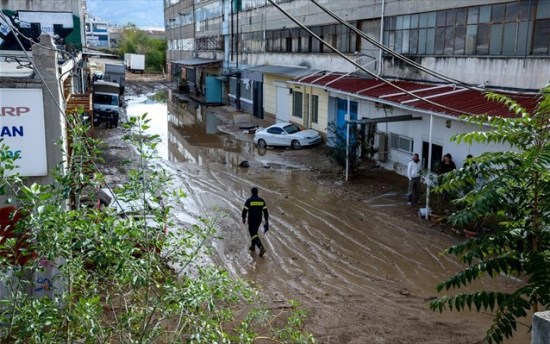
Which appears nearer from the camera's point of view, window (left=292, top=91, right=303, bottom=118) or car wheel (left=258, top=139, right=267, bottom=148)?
car wheel (left=258, top=139, right=267, bottom=148)

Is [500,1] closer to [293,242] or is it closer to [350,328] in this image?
[293,242]

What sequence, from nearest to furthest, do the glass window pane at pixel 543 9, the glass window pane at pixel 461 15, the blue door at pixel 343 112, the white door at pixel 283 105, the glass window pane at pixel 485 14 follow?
the glass window pane at pixel 543 9
the glass window pane at pixel 485 14
the glass window pane at pixel 461 15
the blue door at pixel 343 112
the white door at pixel 283 105

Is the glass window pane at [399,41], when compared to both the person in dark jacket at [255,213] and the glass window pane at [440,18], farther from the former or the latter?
the person in dark jacket at [255,213]

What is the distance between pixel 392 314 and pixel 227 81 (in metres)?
38.7

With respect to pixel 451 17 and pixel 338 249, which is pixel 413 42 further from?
pixel 338 249

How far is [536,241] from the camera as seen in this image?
192 inches

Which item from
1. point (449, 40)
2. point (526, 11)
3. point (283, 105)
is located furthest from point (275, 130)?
point (526, 11)

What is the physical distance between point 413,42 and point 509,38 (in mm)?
5203

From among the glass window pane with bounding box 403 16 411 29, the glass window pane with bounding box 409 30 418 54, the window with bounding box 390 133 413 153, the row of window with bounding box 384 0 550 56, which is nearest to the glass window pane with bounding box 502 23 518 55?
the row of window with bounding box 384 0 550 56

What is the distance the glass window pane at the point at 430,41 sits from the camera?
770 inches

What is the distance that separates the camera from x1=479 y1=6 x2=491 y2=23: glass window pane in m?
16.7

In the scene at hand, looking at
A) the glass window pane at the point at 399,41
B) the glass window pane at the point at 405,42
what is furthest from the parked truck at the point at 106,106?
the glass window pane at the point at 405,42

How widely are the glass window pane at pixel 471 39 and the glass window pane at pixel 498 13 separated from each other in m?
0.86

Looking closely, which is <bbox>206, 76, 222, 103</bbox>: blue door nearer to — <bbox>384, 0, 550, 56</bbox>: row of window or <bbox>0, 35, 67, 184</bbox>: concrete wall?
<bbox>384, 0, 550, 56</bbox>: row of window
